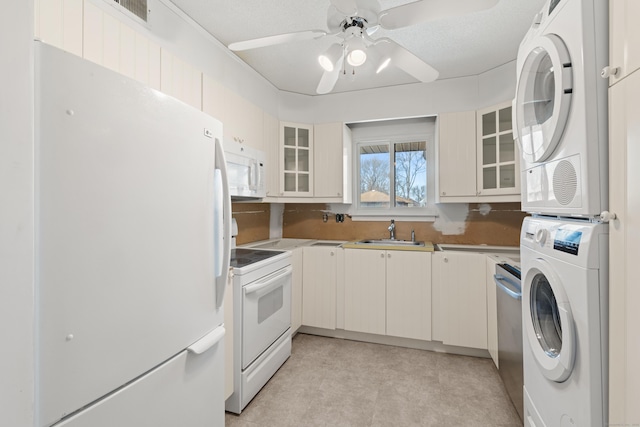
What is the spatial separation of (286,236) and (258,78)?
5.69 ft

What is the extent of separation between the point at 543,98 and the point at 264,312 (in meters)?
1.91

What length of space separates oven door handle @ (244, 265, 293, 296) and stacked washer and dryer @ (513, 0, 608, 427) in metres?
1.45

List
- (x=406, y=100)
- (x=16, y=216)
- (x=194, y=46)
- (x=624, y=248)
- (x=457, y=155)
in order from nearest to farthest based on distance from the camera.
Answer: (x=16, y=216) < (x=624, y=248) < (x=194, y=46) < (x=457, y=155) < (x=406, y=100)

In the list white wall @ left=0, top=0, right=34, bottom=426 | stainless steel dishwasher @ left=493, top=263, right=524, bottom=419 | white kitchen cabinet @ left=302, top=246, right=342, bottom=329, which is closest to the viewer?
white wall @ left=0, top=0, right=34, bottom=426

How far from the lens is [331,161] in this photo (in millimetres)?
3094

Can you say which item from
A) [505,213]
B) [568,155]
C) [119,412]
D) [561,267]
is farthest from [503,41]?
[119,412]

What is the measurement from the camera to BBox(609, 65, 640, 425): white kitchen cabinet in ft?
2.42

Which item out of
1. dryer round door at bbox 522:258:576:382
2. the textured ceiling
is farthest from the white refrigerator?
dryer round door at bbox 522:258:576:382

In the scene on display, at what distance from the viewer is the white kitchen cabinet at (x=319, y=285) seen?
9.23 ft

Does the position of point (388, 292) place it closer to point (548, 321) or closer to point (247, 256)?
point (247, 256)

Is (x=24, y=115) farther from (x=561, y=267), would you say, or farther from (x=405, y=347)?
(x=405, y=347)

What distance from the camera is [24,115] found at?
24.2 inches

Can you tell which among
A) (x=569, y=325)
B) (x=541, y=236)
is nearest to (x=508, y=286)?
(x=541, y=236)

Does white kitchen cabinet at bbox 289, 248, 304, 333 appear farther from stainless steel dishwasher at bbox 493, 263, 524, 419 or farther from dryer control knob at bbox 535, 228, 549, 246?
dryer control knob at bbox 535, 228, 549, 246
